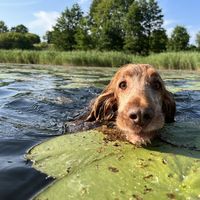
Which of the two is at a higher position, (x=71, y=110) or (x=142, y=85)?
(x=142, y=85)

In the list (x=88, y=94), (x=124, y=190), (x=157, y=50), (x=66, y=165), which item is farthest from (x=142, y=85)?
(x=157, y=50)

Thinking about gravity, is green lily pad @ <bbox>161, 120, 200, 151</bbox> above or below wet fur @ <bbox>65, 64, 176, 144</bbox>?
below

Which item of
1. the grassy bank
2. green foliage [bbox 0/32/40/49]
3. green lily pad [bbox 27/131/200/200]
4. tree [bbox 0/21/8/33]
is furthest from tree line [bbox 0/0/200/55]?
green lily pad [bbox 27/131/200/200]

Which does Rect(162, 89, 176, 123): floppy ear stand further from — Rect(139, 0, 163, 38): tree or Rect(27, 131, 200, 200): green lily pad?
Rect(139, 0, 163, 38): tree

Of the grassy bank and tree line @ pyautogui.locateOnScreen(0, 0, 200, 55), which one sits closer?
the grassy bank

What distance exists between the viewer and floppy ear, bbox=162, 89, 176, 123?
5680 mm

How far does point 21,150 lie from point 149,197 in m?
2.15

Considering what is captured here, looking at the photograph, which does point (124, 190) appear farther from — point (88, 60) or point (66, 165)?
point (88, 60)

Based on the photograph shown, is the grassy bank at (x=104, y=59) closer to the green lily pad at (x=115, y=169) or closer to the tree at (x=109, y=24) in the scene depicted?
the green lily pad at (x=115, y=169)

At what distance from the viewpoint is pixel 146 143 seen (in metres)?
4.04

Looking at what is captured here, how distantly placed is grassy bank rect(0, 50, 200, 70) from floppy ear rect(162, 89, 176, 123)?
2033cm

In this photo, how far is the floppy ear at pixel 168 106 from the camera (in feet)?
18.6

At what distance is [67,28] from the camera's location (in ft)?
229

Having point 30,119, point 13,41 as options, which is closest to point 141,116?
point 30,119
